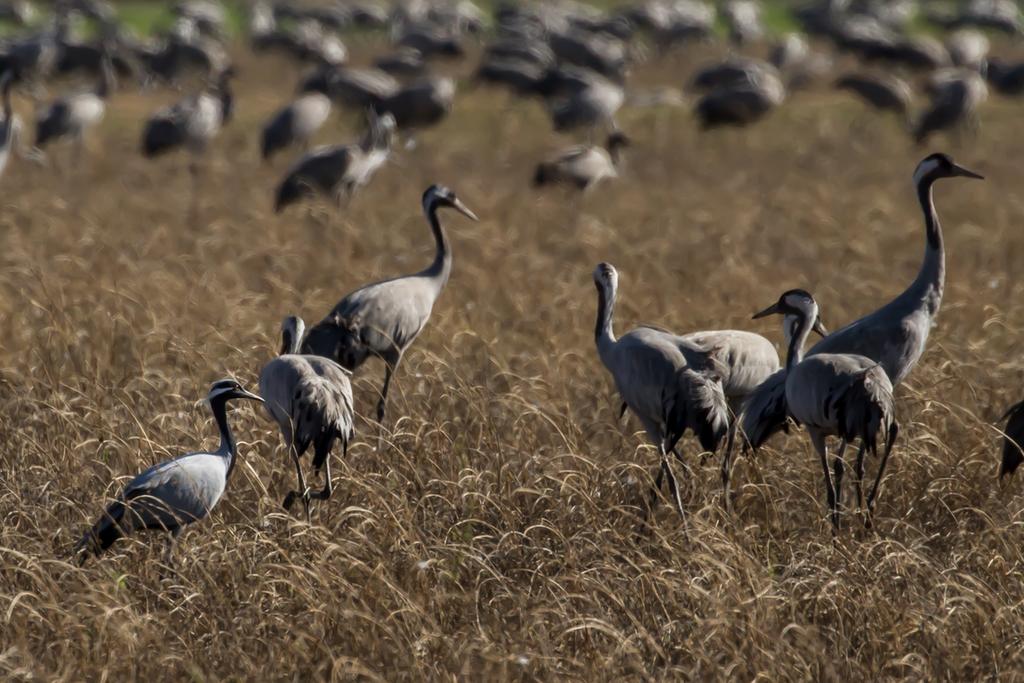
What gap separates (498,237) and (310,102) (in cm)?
615

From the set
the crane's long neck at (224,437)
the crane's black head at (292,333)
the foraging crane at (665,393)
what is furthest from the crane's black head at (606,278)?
the crane's long neck at (224,437)

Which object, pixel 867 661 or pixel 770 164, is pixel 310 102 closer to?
pixel 770 164

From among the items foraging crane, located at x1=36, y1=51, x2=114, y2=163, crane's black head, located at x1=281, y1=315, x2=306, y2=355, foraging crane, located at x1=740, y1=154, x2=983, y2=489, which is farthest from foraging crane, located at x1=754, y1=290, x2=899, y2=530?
foraging crane, located at x1=36, y1=51, x2=114, y2=163

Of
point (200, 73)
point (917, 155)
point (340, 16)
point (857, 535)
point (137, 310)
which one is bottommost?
point (340, 16)

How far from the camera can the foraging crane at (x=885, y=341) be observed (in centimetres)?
601

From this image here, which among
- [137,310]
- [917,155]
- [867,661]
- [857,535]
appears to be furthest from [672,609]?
[917,155]

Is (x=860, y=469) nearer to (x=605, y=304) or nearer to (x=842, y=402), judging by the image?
(x=842, y=402)

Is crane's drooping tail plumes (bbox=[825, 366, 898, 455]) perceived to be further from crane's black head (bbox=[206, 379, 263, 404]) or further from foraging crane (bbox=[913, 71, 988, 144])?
foraging crane (bbox=[913, 71, 988, 144])

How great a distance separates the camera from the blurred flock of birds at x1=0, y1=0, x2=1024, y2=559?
5.71 metres

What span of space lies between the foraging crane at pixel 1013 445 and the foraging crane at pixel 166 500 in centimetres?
276

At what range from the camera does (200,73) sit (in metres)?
28.0

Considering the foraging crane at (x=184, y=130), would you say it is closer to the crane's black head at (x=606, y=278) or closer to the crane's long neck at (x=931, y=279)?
the crane's black head at (x=606, y=278)

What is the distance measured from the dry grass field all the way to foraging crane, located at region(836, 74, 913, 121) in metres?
9.72

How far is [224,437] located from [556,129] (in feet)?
50.4
